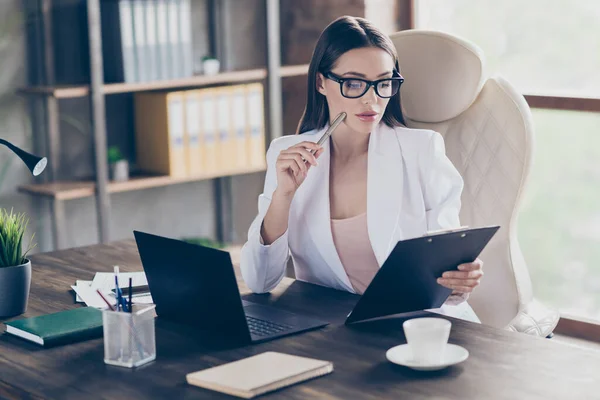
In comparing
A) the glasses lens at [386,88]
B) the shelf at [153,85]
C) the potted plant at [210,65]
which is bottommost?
the shelf at [153,85]

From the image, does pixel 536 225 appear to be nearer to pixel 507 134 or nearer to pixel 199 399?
pixel 507 134

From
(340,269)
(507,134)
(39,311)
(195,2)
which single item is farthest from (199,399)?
(195,2)

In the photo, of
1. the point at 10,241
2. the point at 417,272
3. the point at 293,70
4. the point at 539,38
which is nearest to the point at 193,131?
the point at 293,70

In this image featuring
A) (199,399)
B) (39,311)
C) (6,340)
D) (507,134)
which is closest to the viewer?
(199,399)

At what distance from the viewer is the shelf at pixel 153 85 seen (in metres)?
3.36

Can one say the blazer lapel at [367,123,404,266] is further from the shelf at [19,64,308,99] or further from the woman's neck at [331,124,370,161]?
the shelf at [19,64,308,99]

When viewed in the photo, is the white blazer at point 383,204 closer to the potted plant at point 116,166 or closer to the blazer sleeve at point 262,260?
the blazer sleeve at point 262,260

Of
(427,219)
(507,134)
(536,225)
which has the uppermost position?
(507,134)

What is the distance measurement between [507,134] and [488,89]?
0.13 meters

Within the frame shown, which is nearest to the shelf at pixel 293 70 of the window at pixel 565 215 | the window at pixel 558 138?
the window at pixel 558 138

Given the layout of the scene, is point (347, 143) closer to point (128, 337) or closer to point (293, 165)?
point (293, 165)

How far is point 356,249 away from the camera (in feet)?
7.04

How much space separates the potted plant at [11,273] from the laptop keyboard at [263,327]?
0.46m

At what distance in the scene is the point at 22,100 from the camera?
3582mm
